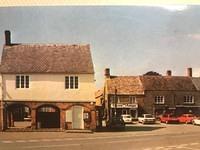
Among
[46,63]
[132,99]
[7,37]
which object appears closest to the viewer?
[7,37]

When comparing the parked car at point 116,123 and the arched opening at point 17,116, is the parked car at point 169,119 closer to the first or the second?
the parked car at point 116,123

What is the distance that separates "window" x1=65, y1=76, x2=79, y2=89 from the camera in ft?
40.3

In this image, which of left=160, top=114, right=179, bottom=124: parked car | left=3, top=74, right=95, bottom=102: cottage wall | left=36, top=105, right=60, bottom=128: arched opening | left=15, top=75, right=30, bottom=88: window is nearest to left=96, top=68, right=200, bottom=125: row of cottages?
left=160, top=114, right=179, bottom=124: parked car

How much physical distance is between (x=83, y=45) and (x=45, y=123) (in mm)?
4975

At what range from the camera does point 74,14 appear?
709 centimetres

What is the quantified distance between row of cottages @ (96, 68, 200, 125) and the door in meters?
0.58

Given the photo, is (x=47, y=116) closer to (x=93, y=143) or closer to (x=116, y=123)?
(x=116, y=123)

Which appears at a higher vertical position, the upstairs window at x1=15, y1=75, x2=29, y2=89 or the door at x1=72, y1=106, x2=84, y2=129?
the upstairs window at x1=15, y1=75, x2=29, y2=89

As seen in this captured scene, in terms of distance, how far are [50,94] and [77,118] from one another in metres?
0.98

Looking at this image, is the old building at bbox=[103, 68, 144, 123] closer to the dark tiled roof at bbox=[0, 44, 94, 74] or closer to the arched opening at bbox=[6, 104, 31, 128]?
the dark tiled roof at bbox=[0, 44, 94, 74]

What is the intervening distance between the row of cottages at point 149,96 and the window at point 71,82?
58cm

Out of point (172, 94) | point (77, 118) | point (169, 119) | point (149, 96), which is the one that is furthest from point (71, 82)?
point (149, 96)

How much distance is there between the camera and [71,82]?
12414mm

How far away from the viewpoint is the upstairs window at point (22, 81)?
12.1 meters
